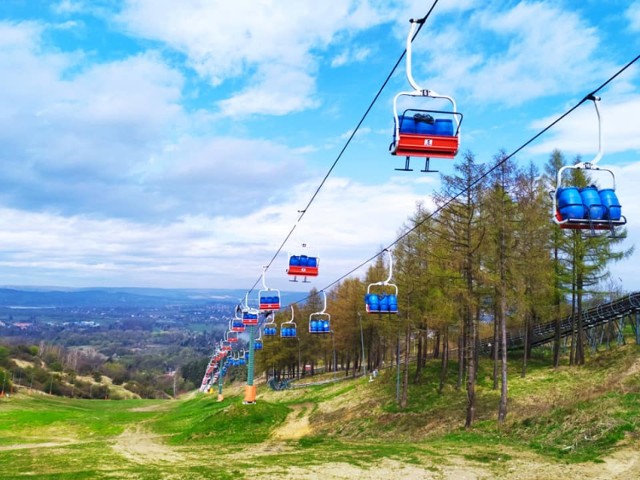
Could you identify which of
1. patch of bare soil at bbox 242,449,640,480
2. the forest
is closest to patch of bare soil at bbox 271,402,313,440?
the forest

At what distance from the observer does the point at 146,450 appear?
2436 centimetres

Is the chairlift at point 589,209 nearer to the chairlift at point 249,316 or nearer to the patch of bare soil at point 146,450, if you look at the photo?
the patch of bare soil at point 146,450

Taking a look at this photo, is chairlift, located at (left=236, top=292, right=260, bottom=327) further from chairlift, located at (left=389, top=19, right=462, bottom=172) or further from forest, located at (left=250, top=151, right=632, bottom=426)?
chairlift, located at (left=389, top=19, right=462, bottom=172)

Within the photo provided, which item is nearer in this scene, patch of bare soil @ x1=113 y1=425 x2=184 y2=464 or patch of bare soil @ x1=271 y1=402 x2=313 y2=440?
patch of bare soil @ x1=113 y1=425 x2=184 y2=464

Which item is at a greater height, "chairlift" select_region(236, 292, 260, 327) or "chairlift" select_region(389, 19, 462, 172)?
"chairlift" select_region(389, 19, 462, 172)

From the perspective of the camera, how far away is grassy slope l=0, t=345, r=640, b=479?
15.5m

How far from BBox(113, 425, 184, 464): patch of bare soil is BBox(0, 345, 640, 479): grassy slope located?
58 millimetres

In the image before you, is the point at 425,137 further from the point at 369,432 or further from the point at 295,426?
the point at 295,426

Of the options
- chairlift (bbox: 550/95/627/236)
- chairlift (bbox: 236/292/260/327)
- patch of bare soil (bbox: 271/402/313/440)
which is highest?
chairlift (bbox: 550/95/627/236)

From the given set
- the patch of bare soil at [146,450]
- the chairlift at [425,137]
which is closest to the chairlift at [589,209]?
the chairlift at [425,137]

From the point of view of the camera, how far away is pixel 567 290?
31.8 meters

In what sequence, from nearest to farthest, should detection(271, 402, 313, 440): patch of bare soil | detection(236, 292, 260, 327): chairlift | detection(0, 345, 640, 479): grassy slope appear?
1. detection(0, 345, 640, 479): grassy slope
2. detection(271, 402, 313, 440): patch of bare soil
3. detection(236, 292, 260, 327): chairlift

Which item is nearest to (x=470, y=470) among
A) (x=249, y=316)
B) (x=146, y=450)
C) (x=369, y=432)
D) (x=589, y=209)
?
(x=589, y=209)

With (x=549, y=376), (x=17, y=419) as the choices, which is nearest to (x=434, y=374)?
(x=549, y=376)
